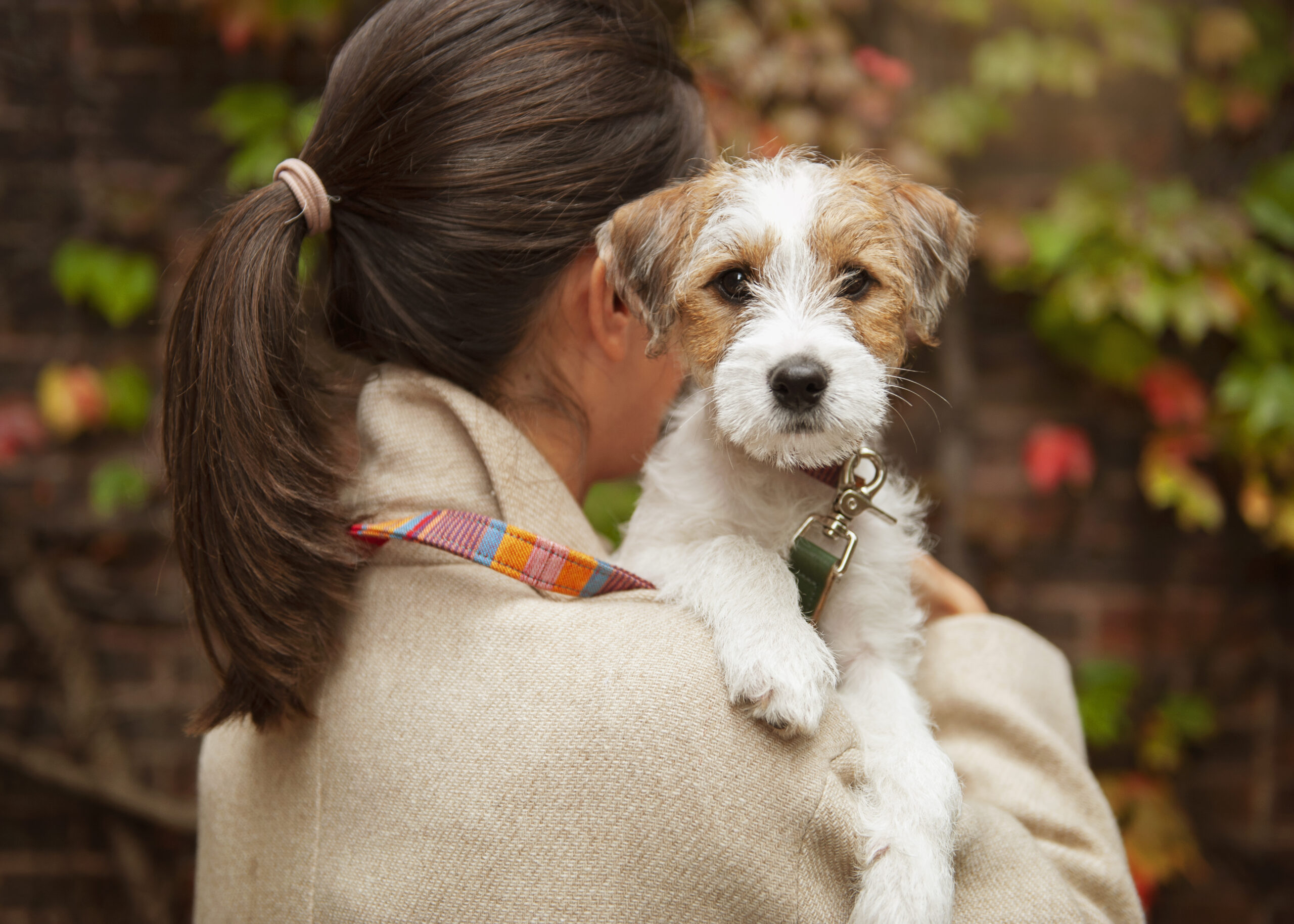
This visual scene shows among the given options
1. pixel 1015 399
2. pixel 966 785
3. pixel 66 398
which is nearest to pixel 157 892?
pixel 66 398

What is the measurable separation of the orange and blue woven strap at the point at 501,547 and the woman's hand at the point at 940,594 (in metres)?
1.02

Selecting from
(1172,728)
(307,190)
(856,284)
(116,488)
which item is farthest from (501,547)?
(1172,728)

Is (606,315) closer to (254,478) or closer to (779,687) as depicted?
(254,478)

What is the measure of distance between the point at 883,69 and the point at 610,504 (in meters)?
1.96

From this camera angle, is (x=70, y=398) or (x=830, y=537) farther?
(x=70, y=398)

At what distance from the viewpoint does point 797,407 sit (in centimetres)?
161

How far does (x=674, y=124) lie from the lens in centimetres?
191

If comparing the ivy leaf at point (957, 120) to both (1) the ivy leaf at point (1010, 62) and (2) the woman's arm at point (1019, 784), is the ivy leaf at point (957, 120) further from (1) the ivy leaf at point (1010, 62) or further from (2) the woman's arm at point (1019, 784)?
(2) the woman's arm at point (1019, 784)

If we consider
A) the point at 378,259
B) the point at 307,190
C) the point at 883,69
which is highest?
the point at 883,69

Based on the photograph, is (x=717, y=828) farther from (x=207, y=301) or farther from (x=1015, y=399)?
(x=1015, y=399)

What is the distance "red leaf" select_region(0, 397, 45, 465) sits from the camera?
3654 mm

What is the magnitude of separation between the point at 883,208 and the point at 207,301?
126cm

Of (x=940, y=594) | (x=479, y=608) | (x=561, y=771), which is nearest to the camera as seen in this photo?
(x=561, y=771)

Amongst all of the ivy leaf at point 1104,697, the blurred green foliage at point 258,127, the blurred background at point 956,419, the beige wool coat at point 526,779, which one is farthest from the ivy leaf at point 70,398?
the ivy leaf at point 1104,697
